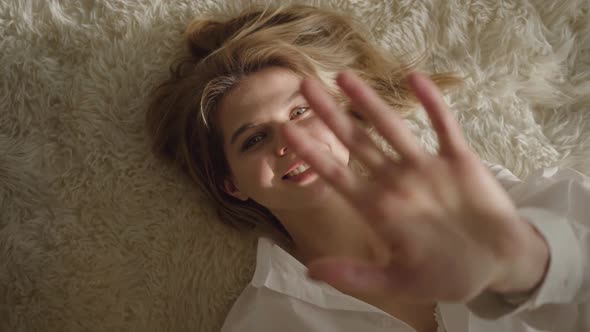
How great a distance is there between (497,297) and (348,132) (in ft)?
0.83

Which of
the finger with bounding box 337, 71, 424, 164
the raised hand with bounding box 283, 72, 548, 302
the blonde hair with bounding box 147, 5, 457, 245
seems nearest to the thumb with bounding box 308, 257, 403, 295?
the raised hand with bounding box 283, 72, 548, 302

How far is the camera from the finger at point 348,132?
20.2 inches

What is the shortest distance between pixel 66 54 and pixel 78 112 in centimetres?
13

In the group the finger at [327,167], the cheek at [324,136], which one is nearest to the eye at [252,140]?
the cheek at [324,136]

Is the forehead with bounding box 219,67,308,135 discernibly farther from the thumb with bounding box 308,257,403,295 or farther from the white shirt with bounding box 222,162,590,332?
the thumb with bounding box 308,257,403,295

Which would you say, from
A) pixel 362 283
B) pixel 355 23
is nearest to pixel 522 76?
pixel 355 23

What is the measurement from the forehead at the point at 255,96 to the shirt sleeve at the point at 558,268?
0.41m

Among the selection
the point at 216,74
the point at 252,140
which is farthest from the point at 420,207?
the point at 216,74

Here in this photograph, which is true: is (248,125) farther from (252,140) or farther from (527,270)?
(527,270)

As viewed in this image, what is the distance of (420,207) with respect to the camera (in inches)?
19.6

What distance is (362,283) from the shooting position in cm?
48

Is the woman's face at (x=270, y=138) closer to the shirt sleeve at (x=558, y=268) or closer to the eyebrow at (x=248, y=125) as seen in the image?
the eyebrow at (x=248, y=125)

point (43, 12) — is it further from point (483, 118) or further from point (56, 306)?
point (483, 118)

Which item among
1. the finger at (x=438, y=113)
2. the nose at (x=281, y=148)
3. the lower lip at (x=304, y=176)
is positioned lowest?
the lower lip at (x=304, y=176)
